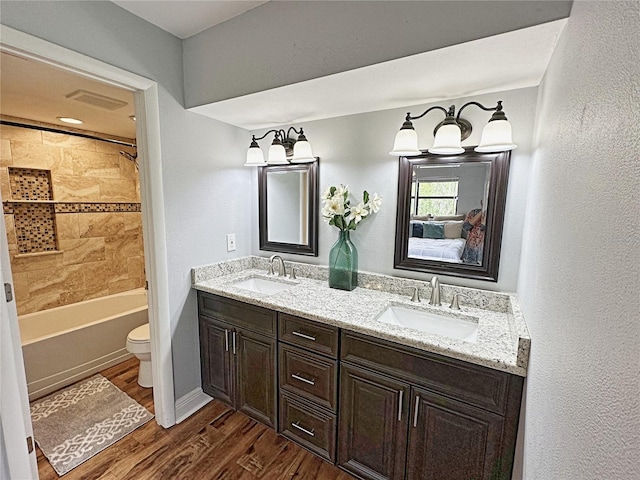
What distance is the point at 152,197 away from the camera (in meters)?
1.71

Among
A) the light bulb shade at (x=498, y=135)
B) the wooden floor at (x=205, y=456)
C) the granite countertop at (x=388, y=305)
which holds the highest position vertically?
the light bulb shade at (x=498, y=135)

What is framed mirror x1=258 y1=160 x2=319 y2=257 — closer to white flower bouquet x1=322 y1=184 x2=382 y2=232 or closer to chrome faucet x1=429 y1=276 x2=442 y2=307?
white flower bouquet x1=322 y1=184 x2=382 y2=232

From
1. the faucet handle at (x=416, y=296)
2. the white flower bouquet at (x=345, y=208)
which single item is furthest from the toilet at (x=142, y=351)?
the faucet handle at (x=416, y=296)

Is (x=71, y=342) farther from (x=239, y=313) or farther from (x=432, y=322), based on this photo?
(x=432, y=322)

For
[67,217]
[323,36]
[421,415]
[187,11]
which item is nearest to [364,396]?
[421,415]

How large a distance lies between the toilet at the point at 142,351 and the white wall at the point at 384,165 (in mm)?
1306

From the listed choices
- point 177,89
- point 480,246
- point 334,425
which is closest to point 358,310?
point 334,425

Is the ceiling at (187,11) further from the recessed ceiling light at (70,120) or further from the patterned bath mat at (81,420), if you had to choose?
the patterned bath mat at (81,420)

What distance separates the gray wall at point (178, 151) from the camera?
1.30 meters

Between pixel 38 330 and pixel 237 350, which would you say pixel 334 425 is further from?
pixel 38 330

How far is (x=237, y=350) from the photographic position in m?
1.87

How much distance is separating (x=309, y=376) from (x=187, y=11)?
2029mm

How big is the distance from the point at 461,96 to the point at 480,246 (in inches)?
31.8

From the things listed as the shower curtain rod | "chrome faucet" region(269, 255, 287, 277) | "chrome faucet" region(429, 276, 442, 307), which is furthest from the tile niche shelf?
"chrome faucet" region(429, 276, 442, 307)
